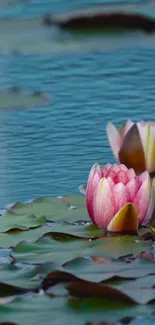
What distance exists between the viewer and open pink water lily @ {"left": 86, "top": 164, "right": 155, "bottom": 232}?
2.20 m

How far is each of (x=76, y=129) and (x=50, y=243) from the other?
3.40 feet

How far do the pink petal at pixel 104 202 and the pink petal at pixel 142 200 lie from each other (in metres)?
0.05

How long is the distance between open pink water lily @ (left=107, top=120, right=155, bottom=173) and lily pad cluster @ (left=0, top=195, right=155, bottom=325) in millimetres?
269

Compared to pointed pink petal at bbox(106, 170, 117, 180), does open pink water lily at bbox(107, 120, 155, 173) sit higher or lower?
lower

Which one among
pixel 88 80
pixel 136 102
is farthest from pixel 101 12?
pixel 136 102

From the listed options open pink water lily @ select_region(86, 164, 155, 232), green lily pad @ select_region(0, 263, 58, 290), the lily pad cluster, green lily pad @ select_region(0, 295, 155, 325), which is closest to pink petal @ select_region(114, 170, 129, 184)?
open pink water lily @ select_region(86, 164, 155, 232)

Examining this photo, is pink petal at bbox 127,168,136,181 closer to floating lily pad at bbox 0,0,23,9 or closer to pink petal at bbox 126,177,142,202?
pink petal at bbox 126,177,142,202

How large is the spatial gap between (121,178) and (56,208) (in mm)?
199

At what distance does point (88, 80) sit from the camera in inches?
145

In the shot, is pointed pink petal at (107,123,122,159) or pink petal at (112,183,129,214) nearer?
pink petal at (112,183,129,214)

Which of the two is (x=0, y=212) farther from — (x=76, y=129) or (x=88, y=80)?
(x=88, y=80)

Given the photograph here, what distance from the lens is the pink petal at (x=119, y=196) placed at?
2209mm

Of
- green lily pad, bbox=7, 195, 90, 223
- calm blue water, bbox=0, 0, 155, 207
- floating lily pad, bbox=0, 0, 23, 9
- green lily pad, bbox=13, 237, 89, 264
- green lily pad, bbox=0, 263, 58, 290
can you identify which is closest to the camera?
green lily pad, bbox=0, 263, 58, 290

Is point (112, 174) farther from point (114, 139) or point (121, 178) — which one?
point (114, 139)
